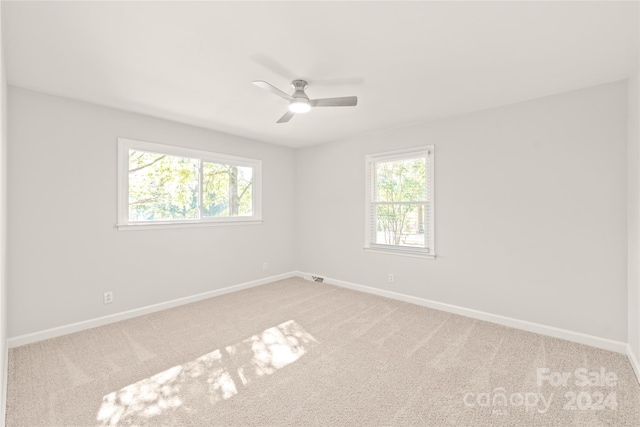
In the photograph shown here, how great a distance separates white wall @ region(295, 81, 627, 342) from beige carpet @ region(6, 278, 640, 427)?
0.41 metres

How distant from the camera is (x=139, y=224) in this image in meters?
3.53

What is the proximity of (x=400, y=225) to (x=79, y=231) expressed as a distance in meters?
3.88

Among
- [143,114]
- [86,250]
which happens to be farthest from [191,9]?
[86,250]

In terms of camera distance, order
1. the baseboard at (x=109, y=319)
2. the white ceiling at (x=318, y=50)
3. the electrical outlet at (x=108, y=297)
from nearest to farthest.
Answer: the white ceiling at (x=318, y=50) → the baseboard at (x=109, y=319) → the electrical outlet at (x=108, y=297)

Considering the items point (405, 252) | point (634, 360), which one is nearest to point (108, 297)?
point (405, 252)

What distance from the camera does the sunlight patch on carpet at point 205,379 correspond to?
1894 mm

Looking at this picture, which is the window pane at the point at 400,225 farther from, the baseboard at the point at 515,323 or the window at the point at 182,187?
the window at the point at 182,187

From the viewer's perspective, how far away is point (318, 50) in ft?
6.96

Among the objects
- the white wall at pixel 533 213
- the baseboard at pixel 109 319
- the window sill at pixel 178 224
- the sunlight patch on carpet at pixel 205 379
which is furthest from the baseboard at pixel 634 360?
the window sill at pixel 178 224

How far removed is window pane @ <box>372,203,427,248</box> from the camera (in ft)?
→ 13.1

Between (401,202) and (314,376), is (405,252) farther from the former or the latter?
(314,376)

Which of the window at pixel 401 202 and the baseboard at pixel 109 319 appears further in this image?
the window at pixel 401 202

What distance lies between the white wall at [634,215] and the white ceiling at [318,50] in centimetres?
32

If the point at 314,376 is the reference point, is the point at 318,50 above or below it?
above
